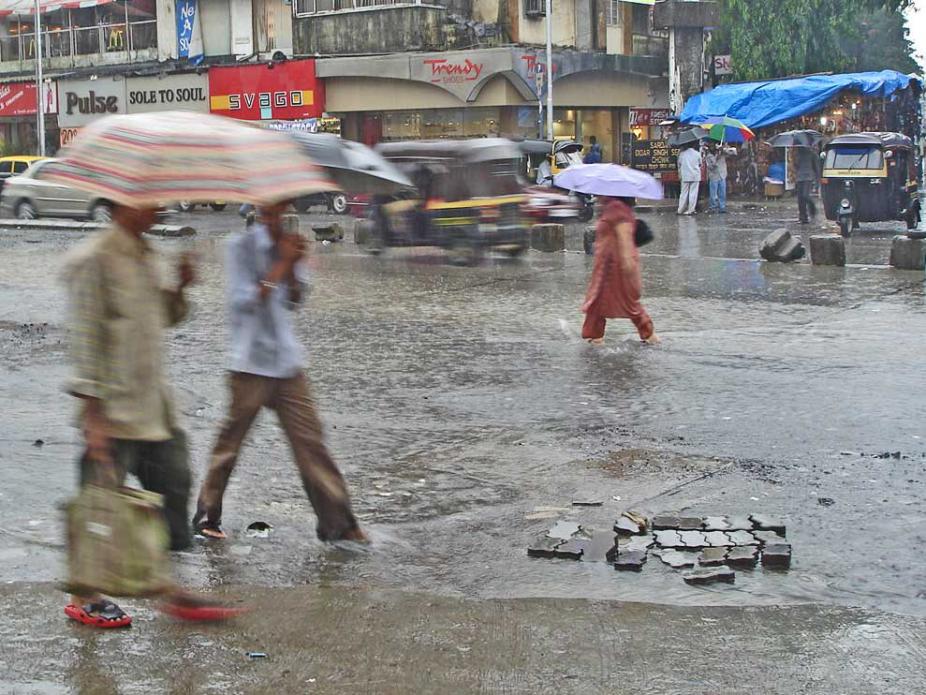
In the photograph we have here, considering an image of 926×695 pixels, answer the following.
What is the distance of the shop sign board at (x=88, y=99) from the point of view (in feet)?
138

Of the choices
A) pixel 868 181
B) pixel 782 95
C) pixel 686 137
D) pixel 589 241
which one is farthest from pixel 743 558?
pixel 782 95

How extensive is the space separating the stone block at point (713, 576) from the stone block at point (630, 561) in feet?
0.74

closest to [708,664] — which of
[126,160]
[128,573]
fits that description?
[128,573]

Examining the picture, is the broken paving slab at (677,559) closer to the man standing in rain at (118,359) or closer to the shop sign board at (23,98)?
the man standing in rain at (118,359)

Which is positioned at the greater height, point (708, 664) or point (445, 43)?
point (445, 43)

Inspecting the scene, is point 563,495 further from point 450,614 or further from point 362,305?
point 362,305

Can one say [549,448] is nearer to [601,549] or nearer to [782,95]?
[601,549]

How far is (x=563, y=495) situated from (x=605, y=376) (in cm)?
343

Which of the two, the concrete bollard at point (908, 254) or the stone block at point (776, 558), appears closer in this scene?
the stone block at point (776, 558)

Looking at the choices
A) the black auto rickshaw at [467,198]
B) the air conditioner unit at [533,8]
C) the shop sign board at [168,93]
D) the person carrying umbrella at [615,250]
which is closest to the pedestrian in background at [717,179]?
the air conditioner unit at [533,8]

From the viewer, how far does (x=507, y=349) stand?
1152cm

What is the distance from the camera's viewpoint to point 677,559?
5812 mm

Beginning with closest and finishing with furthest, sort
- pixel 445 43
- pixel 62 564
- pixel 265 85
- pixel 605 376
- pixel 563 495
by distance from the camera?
pixel 62 564 → pixel 563 495 → pixel 605 376 → pixel 445 43 → pixel 265 85

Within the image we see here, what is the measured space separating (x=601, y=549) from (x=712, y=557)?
50 cm
